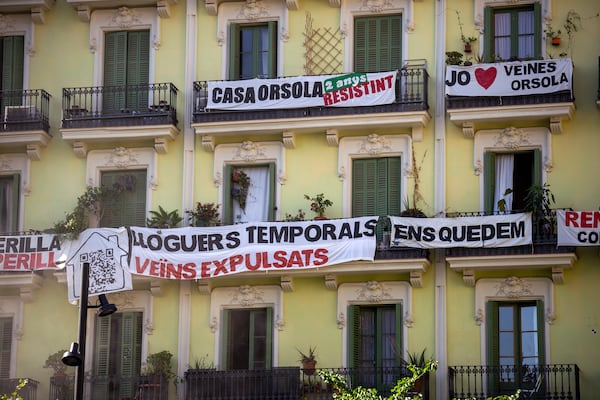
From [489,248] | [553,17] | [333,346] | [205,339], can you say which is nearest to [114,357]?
[205,339]

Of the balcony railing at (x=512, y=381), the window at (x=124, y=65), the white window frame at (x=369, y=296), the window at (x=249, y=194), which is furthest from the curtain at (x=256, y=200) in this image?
the balcony railing at (x=512, y=381)

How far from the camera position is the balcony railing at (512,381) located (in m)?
37.8

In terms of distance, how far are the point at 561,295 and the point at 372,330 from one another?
4756 millimetres

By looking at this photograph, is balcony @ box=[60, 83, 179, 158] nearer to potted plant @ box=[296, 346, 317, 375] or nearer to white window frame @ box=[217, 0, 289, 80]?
white window frame @ box=[217, 0, 289, 80]

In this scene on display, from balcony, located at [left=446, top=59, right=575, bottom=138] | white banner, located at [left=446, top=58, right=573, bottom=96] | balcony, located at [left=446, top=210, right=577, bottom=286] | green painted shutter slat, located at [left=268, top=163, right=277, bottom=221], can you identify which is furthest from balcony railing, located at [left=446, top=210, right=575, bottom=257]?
green painted shutter slat, located at [left=268, top=163, right=277, bottom=221]

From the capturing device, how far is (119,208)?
137ft

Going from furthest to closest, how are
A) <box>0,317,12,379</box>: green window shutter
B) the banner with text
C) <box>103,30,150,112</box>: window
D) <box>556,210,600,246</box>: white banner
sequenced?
1. <box>103,30,150,112</box>: window
2. <box>0,317,12,379</box>: green window shutter
3. the banner with text
4. <box>556,210,600,246</box>: white banner

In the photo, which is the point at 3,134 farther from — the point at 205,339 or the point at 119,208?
the point at 205,339

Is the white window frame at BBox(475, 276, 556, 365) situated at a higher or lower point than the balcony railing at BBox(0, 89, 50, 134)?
lower

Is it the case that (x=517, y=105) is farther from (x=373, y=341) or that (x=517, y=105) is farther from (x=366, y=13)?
(x=373, y=341)

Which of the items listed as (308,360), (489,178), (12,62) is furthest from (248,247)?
(12,62)

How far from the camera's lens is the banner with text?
3928cm

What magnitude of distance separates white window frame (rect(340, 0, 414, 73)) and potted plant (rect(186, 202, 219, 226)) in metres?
4.94

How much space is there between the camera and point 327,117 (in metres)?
40.2
